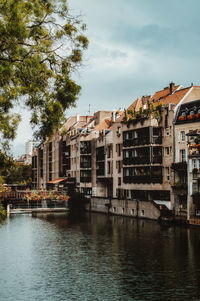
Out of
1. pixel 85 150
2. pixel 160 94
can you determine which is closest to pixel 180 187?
pixel 160 94

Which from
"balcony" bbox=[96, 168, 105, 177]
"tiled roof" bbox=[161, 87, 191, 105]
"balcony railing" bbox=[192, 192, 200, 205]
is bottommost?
"balcony railing" bbox=[192, 192, 200, 205]

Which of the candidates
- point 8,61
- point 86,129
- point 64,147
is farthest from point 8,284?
point 64,147

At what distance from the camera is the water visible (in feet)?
114

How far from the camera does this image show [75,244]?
191 feet

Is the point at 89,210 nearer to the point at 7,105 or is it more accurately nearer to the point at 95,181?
the point at 95,181

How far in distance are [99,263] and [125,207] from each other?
47.2 m

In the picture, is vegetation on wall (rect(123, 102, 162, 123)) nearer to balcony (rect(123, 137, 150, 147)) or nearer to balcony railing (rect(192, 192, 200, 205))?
balcony (rect(123, 137, 150, 147))

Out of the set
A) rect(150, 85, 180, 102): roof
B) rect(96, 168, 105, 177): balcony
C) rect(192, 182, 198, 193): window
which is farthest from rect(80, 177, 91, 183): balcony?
rect(192, 182, 198, 193): window

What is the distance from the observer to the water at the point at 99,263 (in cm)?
3472

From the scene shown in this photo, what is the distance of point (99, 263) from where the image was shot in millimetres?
45562

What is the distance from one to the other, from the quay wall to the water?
715 centimetres

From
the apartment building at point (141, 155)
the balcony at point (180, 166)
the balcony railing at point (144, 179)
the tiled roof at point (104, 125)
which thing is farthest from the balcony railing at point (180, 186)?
the tiled roof at point (104, 125)

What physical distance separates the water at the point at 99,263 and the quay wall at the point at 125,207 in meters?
7.15

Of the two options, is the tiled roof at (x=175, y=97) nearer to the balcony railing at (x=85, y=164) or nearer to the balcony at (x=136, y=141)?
the balcony at (x=136, y=141)
